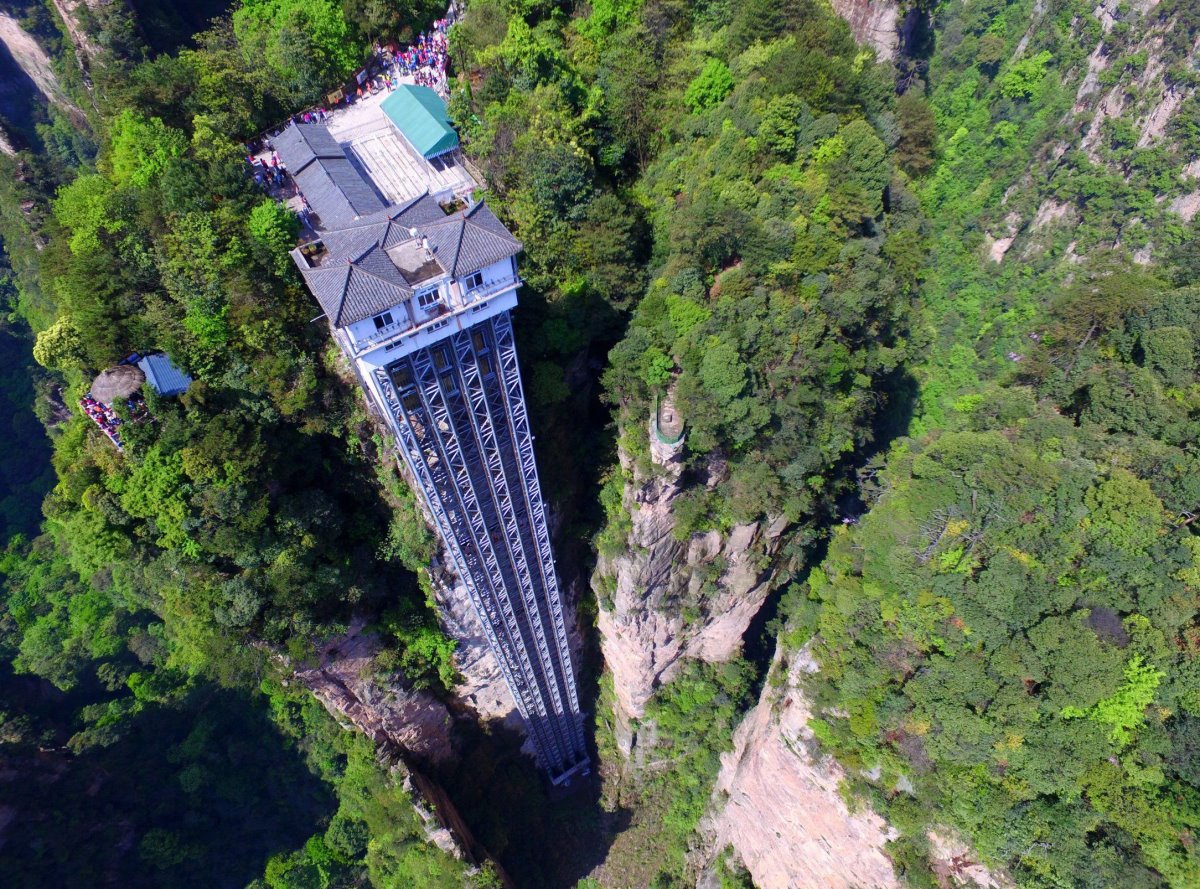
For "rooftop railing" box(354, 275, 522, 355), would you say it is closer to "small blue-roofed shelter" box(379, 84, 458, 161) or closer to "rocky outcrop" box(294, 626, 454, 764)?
"small blue-roofed shelter" box(379, 84, 458, 161)

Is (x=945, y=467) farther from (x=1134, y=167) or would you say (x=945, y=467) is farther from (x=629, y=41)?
(x=1134, y=167)

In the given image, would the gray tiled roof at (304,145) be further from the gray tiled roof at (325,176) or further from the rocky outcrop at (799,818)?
the rocky outcrop at (799,818)

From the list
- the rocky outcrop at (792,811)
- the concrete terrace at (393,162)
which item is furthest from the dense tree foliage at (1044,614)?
the concrete terrace at (393,162)

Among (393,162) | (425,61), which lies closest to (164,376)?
(393,162)

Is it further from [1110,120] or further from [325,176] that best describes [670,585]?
[1110,120]

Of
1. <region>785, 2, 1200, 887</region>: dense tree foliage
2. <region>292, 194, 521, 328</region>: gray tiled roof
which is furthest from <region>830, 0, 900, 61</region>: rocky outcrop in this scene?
<region>292, 194, 521, 328</region>: gray tiled roof

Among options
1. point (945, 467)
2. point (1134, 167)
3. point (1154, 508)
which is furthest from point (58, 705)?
point (1134, 167)
